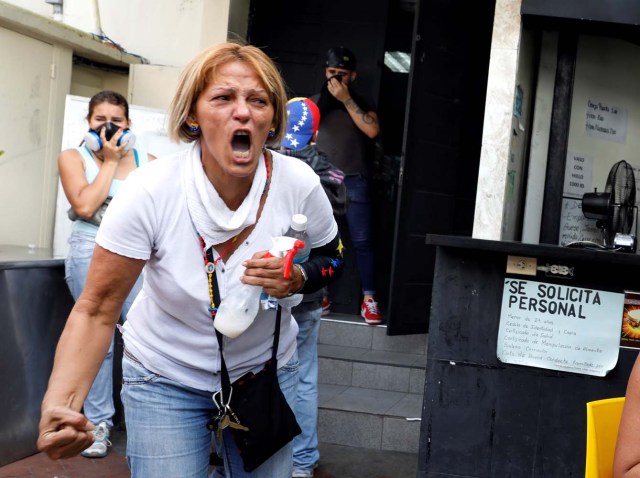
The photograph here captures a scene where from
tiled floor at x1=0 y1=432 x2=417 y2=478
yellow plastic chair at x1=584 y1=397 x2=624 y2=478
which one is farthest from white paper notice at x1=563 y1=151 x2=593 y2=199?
yellow plastic chair at x1=584 y1=397 x2=624 y2=478

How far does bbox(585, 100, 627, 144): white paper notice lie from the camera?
750 centimetres

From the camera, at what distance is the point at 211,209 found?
2.65 meters

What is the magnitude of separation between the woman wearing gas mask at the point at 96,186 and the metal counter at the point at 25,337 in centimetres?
19

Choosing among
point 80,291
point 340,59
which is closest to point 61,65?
point 340,59

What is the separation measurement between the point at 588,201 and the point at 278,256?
4.18m

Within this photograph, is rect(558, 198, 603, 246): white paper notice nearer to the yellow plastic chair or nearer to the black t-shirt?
the black t-shirt

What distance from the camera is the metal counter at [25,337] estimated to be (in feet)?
17.9

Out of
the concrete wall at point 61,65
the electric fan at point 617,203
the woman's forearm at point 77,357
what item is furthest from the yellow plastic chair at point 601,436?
the concrete wall at point 61,65

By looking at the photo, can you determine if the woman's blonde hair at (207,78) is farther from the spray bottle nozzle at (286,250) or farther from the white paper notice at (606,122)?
the white paper notice at (606,122)

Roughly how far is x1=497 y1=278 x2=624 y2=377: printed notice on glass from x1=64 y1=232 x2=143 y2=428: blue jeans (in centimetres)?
217

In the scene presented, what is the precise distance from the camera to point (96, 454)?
5684 mm

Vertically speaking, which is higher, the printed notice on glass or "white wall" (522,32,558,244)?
"white wall" (522,32,558,244)

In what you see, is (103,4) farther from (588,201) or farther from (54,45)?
(588,201)

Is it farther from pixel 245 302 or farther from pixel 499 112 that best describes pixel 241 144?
pixel 499 112
